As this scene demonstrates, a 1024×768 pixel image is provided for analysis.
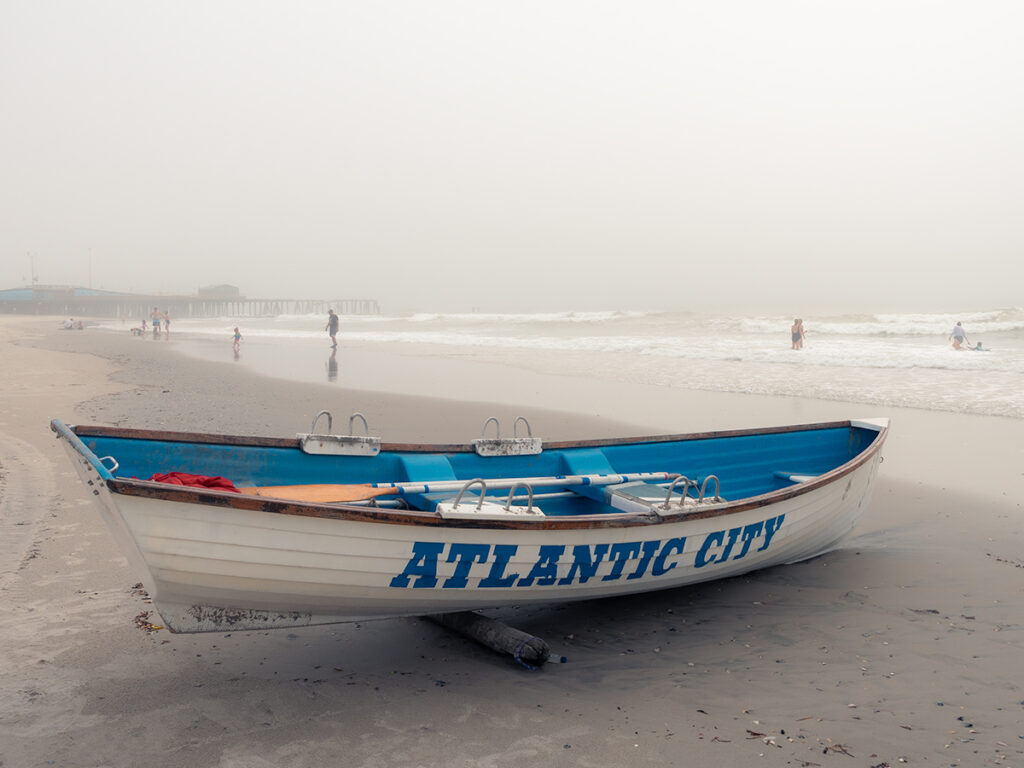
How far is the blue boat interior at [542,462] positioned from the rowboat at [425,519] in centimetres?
1

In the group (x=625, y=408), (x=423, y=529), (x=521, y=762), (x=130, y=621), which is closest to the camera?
(x=521, y=762)

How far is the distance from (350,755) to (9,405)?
37.4 ft

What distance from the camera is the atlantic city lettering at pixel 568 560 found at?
397 cm

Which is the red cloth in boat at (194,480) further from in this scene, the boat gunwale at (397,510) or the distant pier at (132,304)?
the distant pier at (132,304)

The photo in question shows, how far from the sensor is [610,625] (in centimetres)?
488

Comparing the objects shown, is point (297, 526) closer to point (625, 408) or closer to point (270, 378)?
point (625, 408)

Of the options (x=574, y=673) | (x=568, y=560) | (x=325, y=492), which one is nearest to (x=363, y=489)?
(x=325, y=492)

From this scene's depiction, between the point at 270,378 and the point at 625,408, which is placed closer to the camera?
the point at 625,408

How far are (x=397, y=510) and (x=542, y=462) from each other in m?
2.30

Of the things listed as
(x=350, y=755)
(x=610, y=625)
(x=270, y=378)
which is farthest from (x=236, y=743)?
(x=270, y=378)

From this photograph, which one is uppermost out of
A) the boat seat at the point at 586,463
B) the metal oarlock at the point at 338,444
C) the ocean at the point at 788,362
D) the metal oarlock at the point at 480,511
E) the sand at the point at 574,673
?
the metal oarlock at the point at 338,444

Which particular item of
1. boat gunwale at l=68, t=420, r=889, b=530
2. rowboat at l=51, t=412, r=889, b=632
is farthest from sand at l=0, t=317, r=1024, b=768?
boat gunwale at l=68, t=420, r=889, b=530

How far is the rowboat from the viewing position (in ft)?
11.6

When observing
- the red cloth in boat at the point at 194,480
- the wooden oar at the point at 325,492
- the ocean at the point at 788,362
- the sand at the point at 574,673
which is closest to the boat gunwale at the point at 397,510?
the wooden oar at the point at 325,492
